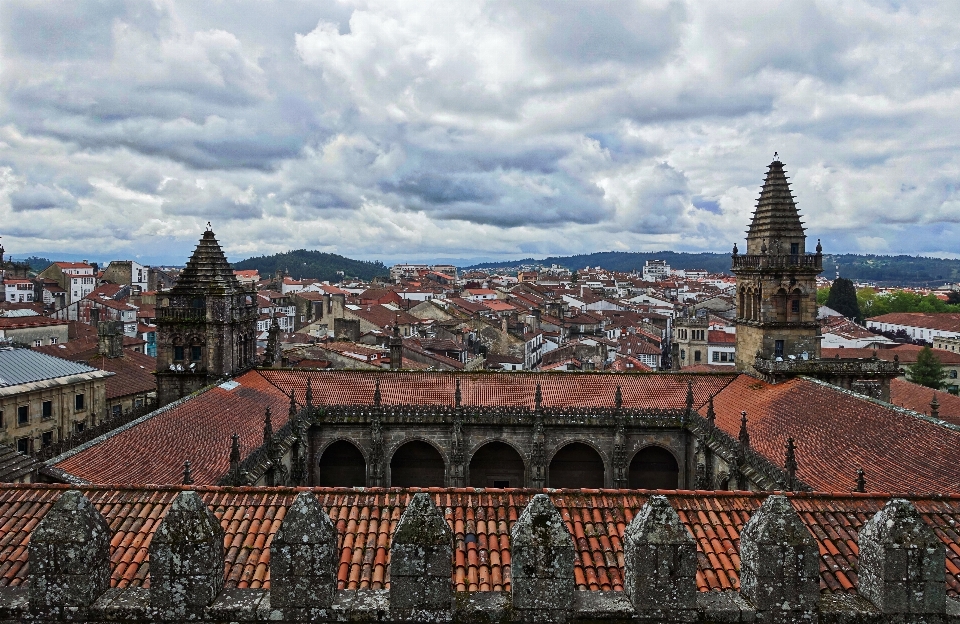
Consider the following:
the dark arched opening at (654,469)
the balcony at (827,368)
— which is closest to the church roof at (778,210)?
the balcony at (827,368)

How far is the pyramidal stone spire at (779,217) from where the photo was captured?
135ft

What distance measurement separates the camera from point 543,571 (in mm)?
8570

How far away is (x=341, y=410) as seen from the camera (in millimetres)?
36375

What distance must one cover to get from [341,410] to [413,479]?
5451 mm

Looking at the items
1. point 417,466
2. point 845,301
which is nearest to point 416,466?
point 417,466

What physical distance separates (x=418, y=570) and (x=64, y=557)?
13.7 feet

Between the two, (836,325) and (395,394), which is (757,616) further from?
(836,325)

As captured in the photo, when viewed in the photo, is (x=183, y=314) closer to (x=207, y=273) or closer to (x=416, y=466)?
(x=207, y=273)

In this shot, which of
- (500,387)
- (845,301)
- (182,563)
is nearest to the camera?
(182,563)

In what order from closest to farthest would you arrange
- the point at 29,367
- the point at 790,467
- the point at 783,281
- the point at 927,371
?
1. the point at 790,467
2. the point at 783,281
3. the point at 29,367
4. the point at 927,371

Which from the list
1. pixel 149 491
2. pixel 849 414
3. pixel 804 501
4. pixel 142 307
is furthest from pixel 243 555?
pixel 142 307

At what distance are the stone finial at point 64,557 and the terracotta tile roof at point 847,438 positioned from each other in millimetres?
19761

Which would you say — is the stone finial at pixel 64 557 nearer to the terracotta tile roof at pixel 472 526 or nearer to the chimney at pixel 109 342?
the terracotta tile roof at pixel 472 526

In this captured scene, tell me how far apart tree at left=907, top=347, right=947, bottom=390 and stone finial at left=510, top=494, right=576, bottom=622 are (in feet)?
260
